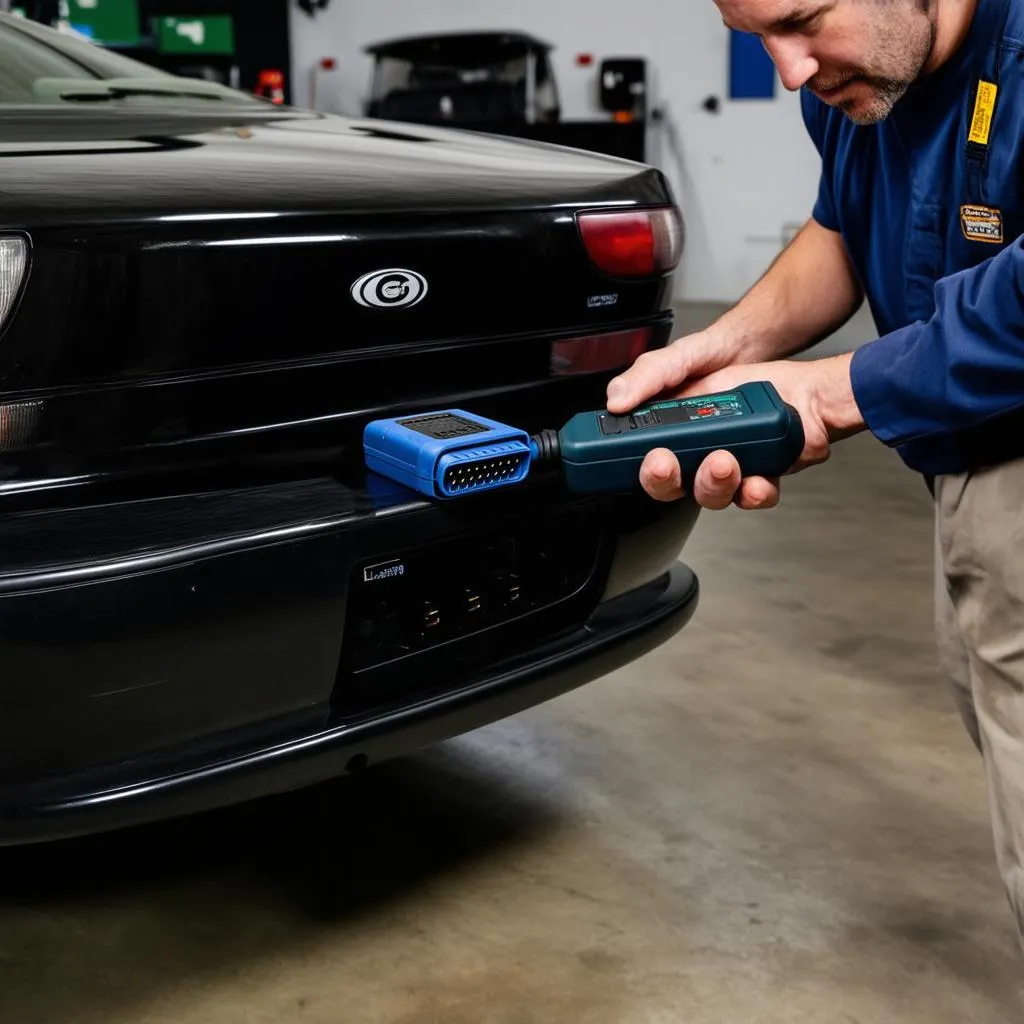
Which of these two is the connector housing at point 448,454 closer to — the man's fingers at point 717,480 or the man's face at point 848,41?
the man's fingers at point 717,480

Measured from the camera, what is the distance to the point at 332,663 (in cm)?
133

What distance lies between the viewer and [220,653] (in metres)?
1.24

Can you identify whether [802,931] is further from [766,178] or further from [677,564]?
[766,178]

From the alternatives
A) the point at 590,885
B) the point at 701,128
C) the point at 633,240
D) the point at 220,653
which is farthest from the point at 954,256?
the point at 701,128

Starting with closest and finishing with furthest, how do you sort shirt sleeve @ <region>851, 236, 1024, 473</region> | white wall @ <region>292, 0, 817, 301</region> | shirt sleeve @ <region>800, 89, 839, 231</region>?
shirt sleeve @ <region>851, 236, 1024, 473</region> → shirt sleeve @ <region>800, 89, 839, 231</region> → white wall @ <region>292, 0, 817, 301</region>

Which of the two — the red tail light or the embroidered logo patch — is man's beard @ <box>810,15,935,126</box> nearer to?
the embroidered logo patch

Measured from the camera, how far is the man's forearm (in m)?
1.62

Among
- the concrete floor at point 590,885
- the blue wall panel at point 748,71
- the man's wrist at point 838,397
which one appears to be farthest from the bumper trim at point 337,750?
the blue wall panel at point 748,71

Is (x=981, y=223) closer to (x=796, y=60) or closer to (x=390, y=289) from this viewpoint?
(x=796, y=60)

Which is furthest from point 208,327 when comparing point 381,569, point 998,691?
point 998,691

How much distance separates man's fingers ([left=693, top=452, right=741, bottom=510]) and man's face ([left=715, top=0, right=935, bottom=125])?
0.38 meters

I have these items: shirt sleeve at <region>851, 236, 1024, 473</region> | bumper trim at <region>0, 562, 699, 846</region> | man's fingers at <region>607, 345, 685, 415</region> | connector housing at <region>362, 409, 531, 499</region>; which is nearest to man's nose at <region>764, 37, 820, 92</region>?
shirt sleeve at <region>851, 236, 1024, 473</region>

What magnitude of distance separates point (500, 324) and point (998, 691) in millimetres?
725

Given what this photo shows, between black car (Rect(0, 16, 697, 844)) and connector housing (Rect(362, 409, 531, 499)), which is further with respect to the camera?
connector housing (Rect(362, 409, 531, 499))
